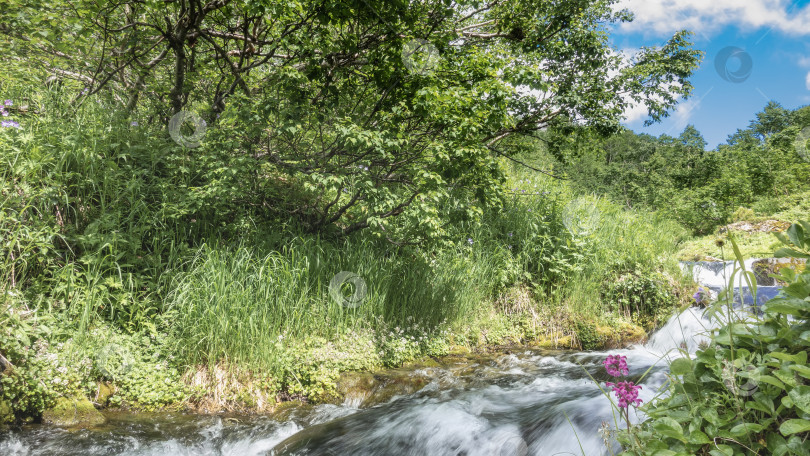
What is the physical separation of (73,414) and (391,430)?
2.34 meters

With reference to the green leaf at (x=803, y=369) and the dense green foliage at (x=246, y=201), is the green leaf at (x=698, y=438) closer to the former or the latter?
the green leaf at (x=803, y=369)

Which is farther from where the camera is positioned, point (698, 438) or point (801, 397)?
point (698, 438)

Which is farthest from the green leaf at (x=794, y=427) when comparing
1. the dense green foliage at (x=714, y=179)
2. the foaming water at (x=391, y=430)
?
the dense green foliage at (x=714, y=179)

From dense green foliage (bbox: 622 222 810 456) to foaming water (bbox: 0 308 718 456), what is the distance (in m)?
0.86

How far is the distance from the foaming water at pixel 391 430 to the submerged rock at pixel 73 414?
0.08 metres

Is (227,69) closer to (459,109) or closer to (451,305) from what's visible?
(459,109)

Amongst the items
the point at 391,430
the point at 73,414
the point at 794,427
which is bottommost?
the point at 391,430

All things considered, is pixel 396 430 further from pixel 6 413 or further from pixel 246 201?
pixel 246 201

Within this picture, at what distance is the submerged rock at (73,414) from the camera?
3.10 m

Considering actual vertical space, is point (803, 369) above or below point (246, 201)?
Result: below

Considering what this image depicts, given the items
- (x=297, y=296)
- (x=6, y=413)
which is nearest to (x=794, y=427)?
(x=297, y=296)

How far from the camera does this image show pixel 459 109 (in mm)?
4605

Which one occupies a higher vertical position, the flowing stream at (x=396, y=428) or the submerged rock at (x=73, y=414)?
the submerged rock at (x=73, y=414)

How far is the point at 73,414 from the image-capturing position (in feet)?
10.4
